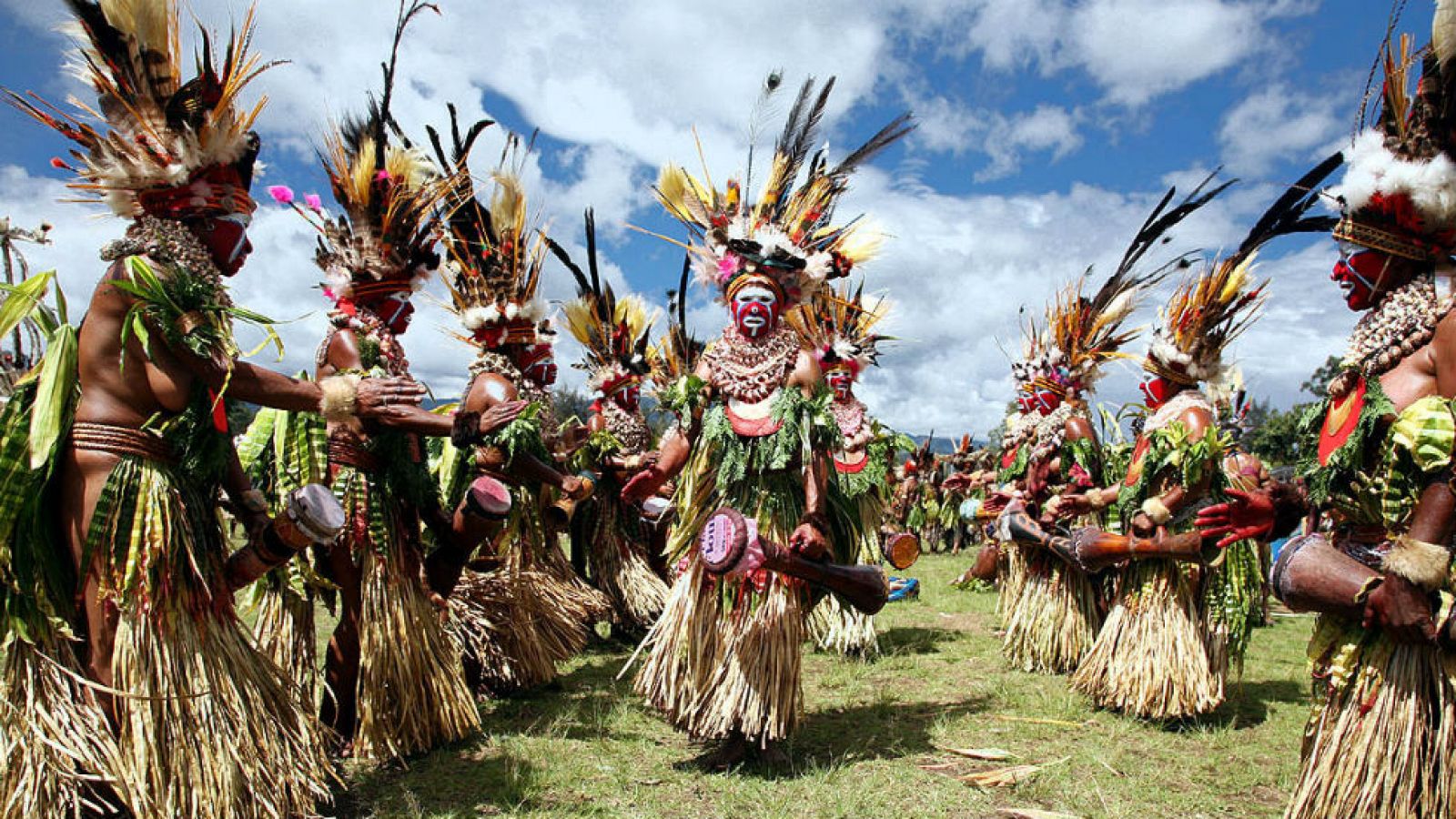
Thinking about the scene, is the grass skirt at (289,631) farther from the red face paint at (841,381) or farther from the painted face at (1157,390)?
the red face paint at (841,381)

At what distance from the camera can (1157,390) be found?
5074 millimetres

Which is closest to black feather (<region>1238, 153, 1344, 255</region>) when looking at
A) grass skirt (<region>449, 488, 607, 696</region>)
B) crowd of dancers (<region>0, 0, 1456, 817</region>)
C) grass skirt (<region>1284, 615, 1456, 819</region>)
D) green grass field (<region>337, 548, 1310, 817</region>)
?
crowd of dancers (<region>0, 0, 1456, 817</region>)

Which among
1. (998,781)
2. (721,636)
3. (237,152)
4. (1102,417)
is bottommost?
(998,781)

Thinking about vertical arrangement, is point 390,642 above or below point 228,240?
below

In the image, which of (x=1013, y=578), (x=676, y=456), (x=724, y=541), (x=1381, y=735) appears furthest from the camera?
(x=1013, y=578)

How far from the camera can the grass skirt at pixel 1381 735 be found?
2.52 m

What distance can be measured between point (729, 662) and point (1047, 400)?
3.62 m

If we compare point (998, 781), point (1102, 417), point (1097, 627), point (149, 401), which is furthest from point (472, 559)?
point (1102, 417)

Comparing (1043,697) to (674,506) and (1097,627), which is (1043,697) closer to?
(1097,627)

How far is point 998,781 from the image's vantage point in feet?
12.5

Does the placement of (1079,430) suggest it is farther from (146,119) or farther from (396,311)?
(146,119)

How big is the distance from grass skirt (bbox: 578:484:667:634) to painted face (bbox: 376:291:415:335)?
298 centimetres

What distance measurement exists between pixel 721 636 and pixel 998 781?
4.49 feet

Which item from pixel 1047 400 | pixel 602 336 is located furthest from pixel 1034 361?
pixel 602 336
